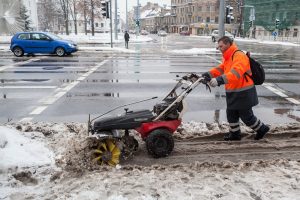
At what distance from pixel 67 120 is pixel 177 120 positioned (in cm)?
299

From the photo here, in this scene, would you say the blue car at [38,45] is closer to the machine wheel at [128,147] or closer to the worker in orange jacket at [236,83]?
the worker in orange jacket at [236,83]

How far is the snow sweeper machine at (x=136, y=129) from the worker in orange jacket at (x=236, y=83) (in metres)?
0.40

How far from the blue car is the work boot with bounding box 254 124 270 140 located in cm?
1833

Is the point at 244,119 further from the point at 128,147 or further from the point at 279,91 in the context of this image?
the point at 279,91

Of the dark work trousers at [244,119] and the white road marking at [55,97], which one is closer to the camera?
the dark work trousers at [244,119]

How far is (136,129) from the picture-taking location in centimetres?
486

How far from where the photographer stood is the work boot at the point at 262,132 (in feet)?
18.4

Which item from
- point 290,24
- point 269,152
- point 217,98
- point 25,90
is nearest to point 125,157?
point 269,152

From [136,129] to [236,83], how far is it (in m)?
1.69

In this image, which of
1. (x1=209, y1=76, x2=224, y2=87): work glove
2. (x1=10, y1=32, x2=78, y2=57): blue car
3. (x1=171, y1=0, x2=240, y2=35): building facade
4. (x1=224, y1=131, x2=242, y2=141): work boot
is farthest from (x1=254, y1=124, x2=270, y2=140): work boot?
(x1=171, y1=0, x2=240, y2=35): building facade

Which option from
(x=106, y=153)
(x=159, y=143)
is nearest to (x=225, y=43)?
(x=159, y=143)

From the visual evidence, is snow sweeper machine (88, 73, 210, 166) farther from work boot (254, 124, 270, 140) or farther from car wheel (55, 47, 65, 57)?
car wheel (55, 47, 65, 57)

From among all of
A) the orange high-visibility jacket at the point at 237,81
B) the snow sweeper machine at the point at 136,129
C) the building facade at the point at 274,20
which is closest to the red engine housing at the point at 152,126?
the snow sweeper machine at the point at 136,129

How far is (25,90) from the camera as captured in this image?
10.3 meters
